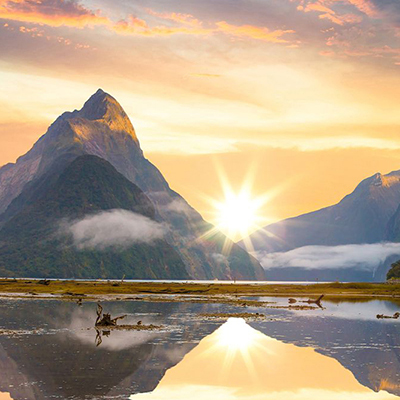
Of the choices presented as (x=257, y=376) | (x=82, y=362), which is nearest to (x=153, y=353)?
(x=82, y=362)

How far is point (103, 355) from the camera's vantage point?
60625mm

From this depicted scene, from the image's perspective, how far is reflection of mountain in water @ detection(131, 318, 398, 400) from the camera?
45.6m

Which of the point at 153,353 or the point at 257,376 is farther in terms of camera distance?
the point at 153,353

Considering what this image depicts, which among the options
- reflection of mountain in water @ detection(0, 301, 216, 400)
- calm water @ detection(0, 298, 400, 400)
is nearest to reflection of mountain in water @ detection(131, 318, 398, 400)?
calm water @ detection(0, 298, 400, 400)

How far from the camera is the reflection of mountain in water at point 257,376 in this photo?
45.6 metres

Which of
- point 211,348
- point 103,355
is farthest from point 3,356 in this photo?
point 211,348

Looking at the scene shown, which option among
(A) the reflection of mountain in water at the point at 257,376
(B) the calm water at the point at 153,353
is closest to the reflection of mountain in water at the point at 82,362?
(B) the calm water at the point at 153,353

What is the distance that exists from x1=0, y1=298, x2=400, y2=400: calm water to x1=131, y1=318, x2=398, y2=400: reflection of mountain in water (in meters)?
0.19

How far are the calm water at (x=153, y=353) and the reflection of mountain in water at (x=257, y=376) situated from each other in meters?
0.19

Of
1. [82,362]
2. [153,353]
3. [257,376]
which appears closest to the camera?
[257,376]

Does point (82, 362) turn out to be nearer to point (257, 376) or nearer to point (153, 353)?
point (153, 353)

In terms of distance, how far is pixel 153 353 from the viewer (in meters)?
63.1

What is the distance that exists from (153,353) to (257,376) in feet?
44.8

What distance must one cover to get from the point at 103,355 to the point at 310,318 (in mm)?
51969
